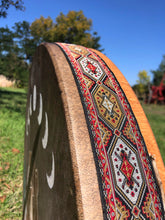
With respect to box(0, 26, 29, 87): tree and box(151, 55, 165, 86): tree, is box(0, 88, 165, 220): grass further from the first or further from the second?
box(151, 55, 165, 86): tree

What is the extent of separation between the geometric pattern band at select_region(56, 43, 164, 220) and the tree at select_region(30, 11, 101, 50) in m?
14.0

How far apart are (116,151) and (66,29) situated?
16.0 metres

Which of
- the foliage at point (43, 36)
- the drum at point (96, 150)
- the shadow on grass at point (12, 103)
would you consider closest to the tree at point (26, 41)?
the foliage at point (43, 36)

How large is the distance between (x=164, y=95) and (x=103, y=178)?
19.1 metres

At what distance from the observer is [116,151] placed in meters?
0.62

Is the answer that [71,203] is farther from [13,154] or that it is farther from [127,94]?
[13,154]

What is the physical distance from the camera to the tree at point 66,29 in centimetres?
1475

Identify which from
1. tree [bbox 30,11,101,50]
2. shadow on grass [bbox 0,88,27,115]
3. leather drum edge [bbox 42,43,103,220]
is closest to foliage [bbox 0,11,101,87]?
tree [bbox 30,11,101,50]

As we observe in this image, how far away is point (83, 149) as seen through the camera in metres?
0.54

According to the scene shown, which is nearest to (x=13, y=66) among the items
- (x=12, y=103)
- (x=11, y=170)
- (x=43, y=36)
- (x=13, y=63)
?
(x=13, y=63)

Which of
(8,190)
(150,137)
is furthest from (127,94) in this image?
(8,190)

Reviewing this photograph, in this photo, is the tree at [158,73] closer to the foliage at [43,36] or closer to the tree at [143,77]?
the tree at [143,77]

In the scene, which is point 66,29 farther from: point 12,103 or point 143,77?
point 143,77

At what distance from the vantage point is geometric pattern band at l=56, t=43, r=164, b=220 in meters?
0.55
